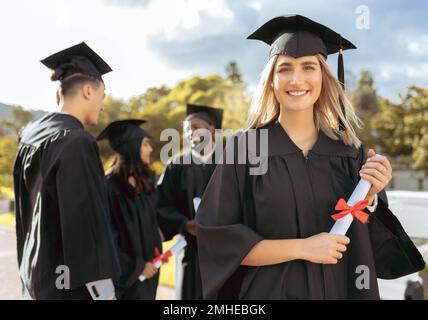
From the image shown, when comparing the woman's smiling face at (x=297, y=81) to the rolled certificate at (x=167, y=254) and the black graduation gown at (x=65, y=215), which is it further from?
the rolled certificate at (x=167, y=254)

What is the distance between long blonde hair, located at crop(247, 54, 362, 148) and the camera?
1930mm

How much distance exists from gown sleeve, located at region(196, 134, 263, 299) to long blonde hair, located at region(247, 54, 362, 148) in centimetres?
22

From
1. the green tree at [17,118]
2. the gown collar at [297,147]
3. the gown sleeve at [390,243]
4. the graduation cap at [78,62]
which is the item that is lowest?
the gown sleeve at [390,243]

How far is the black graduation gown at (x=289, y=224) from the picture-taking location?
5.76 feet

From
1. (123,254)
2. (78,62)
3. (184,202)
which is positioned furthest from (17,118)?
(78,62)

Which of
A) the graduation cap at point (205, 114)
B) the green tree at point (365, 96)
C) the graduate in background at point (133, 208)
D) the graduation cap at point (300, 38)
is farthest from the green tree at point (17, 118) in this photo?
the green tree at point (365, 96)

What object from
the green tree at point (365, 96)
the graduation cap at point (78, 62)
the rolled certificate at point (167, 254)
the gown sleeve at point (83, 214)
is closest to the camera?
the gown sleeve at point (83, 214)

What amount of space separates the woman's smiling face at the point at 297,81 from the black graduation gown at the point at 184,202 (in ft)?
8.56

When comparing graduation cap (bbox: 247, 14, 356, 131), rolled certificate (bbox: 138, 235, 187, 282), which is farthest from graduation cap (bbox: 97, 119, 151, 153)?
graduation cap (bbox: 247, 14, 356, 131)

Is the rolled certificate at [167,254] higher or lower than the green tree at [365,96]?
lower

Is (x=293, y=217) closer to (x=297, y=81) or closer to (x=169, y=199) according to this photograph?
(x=297, y=81)

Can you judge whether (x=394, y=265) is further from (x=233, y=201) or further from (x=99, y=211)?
(x=99, y=211)
